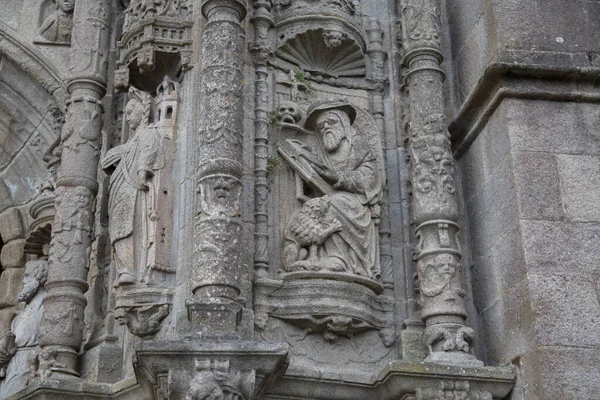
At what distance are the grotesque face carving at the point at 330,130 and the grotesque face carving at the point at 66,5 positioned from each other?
2.91 meters

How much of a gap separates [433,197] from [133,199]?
7.12ft

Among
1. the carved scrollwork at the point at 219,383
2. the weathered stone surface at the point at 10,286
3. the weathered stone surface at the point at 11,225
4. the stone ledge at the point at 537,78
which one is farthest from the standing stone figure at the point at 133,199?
the stone ledge at the point at 537,78

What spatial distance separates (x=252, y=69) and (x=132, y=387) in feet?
8.44

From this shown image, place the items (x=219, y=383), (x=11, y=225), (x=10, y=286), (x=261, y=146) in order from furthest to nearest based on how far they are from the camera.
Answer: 1. (x=11, y=225)
2. (x=10, y=286)
3. (x=261, y=146)
4. (x=219, y=383)

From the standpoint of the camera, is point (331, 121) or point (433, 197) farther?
point (331, 121)

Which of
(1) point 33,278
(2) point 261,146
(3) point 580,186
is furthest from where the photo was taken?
(1) point 33,278

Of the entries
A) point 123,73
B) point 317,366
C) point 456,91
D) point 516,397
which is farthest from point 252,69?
point 516,397

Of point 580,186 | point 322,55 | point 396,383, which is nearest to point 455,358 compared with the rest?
point 396,383

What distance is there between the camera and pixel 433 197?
23.7 ft

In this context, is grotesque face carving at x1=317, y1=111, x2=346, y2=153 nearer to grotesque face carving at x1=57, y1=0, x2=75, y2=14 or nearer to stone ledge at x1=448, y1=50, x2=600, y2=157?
stone ledge at x1=448, y1=50, x2=600, y2=157

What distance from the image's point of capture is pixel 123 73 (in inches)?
304

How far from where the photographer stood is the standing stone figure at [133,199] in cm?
699

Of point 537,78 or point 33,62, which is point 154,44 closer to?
point 33,62

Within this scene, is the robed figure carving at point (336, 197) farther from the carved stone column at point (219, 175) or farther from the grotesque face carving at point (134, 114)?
the grotesque face carving at point (134, 114)
